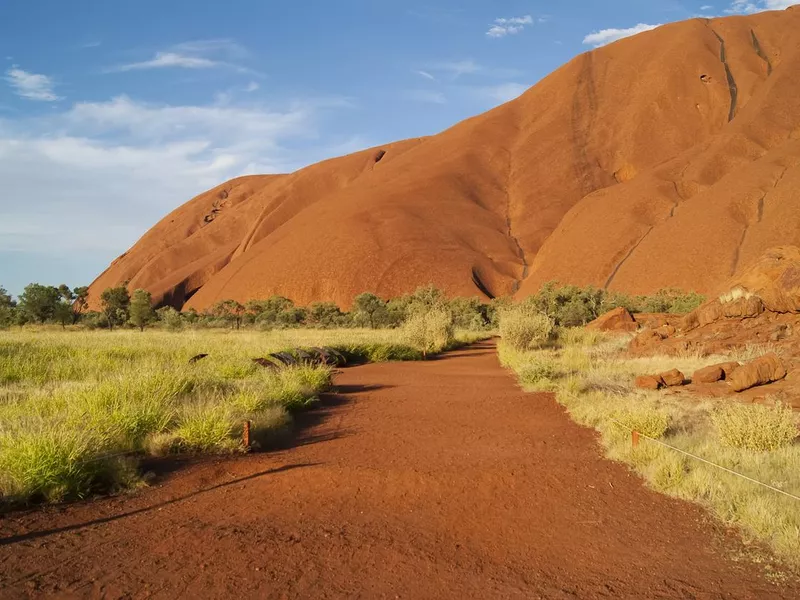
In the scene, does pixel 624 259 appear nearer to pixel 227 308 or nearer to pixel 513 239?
pixel 513 239

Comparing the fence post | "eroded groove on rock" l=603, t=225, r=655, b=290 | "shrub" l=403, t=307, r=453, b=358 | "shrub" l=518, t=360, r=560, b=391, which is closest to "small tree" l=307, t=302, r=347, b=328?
"shrub" l=403, t=307, r=453, b=358

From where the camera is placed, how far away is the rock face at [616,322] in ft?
85.2

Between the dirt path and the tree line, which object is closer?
the dirt path

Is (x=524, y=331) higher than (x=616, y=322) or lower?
higher

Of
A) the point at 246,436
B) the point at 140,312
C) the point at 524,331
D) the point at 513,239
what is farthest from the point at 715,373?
the point at 513,239

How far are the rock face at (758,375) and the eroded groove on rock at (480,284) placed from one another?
4865 cm

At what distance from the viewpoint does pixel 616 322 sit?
26.3 metres

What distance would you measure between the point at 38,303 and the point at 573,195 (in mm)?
55929

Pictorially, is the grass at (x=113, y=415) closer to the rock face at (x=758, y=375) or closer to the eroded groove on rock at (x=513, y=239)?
the rock face at (x=758, y=375)

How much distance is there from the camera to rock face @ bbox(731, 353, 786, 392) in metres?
10.8

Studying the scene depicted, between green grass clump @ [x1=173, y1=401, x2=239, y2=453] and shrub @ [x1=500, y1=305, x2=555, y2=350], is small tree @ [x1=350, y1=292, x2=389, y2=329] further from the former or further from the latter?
green grass clump @ [x1=173, y1=401, x2=239, y2=453]

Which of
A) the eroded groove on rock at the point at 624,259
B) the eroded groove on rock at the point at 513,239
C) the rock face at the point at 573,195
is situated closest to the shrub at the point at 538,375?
the rock face at the point at 573,195

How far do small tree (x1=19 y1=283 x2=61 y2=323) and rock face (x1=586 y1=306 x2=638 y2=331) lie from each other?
36356 millimetres

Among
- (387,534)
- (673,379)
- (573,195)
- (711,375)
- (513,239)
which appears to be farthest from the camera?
(573,195)
